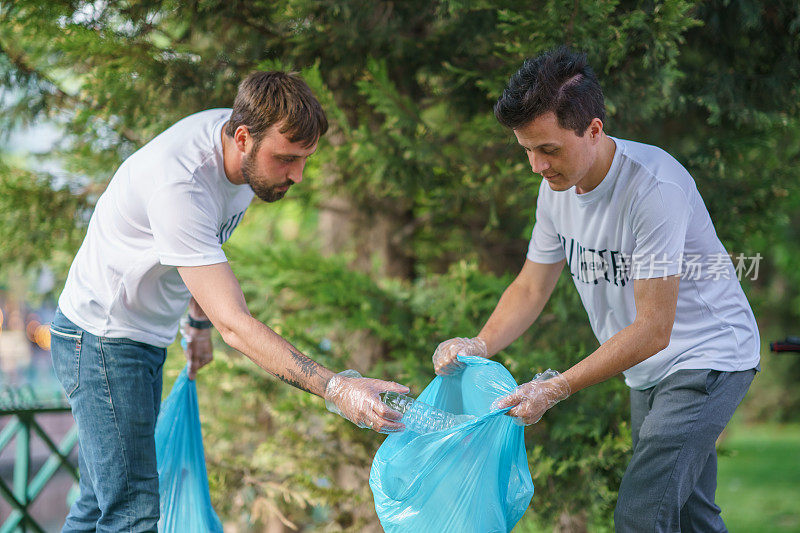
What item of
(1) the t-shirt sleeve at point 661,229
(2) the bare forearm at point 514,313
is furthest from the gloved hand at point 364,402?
(1) the t-shirt sleeve at point 661,229

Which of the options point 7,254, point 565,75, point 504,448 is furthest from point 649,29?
point 7,254

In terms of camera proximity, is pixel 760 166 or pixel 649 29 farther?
pixel 760 166

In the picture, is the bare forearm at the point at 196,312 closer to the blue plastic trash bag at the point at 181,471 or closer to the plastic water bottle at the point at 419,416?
the blue plastic trash bag at the point at 181,471

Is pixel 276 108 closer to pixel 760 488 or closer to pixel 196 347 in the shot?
pixel 196 347

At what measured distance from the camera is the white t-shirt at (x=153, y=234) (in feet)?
6.60

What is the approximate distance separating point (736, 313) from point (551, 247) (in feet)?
2.12

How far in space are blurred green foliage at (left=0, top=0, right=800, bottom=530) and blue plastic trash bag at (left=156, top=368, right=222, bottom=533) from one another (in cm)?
107

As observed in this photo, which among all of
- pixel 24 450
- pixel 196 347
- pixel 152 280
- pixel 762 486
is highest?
pixel 152 280

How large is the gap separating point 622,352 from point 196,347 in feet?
5.61

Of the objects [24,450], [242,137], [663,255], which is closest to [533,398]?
[663,255]

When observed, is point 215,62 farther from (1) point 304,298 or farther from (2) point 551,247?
(2) point 551,247

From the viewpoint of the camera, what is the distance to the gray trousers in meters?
2.02

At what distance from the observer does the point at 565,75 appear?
78.1 inches

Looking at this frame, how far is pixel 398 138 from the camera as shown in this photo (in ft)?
11.5
